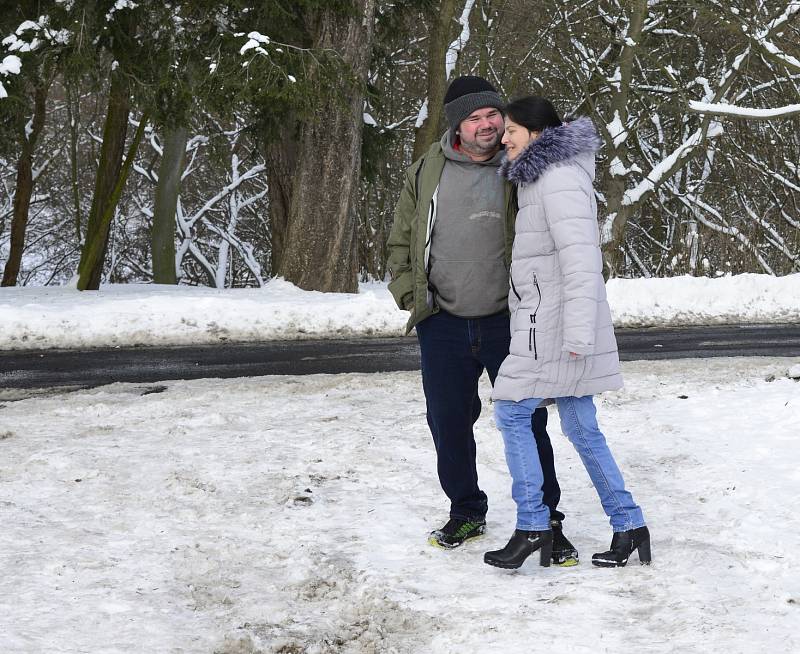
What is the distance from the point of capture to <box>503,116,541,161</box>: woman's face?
3.79 metres

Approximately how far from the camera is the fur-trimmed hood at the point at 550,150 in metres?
3.70

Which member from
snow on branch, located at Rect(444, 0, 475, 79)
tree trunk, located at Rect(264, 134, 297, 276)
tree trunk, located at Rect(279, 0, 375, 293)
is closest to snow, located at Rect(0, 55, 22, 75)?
tree trunk, located at Rect(279, 0, 375, 293)

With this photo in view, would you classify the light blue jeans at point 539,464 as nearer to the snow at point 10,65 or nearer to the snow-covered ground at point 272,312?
the snow-covered ground at point 272,312

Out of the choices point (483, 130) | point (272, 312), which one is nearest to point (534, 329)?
point (483, 130)

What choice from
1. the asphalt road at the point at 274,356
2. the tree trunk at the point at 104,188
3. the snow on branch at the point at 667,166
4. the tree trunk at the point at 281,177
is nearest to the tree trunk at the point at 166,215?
the tree trunk at the point at 104,188

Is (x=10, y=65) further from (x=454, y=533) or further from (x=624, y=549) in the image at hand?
(x=624, y=549)

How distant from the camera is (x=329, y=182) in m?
15.1

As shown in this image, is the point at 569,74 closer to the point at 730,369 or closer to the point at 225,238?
the point at 225,238

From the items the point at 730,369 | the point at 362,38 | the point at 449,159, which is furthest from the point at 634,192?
the point at 449,159

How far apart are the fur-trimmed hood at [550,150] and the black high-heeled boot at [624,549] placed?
55.2 inches

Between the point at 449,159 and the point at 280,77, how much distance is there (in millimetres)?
9872

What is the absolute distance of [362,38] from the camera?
14.9 meters

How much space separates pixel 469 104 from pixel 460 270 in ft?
2.11

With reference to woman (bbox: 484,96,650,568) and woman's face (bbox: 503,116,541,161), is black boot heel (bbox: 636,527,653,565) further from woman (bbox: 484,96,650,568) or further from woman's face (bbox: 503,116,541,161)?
woman's face (bbox: 503,116,541,161)
